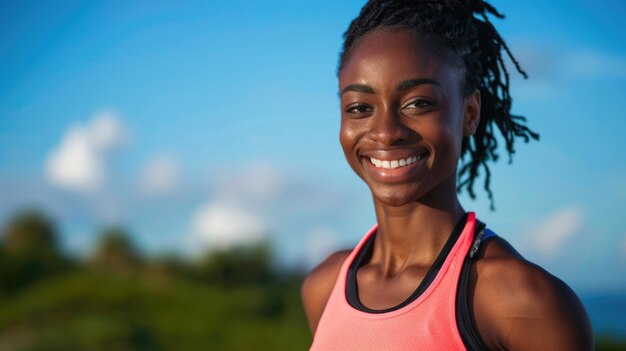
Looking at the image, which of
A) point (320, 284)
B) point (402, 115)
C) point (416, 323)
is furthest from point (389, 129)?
point (320, 284)

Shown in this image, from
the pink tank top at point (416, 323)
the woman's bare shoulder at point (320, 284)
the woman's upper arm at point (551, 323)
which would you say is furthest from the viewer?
the woman's bare shoulder at point (320, 284)

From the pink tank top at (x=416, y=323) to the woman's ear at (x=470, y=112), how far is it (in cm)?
30

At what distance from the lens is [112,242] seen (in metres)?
9.27

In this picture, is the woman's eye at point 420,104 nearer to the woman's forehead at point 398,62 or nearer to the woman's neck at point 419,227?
the woman's forehead at point 398,62

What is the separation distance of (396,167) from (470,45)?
559mm

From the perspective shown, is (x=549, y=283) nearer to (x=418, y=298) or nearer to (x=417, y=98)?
(x=418, y=298)

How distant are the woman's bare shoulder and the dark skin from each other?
270 mm

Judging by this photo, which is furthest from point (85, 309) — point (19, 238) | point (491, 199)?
point (491, 199)

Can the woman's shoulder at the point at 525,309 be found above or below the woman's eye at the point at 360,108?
below

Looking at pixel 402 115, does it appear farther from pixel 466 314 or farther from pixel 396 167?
pixel 466 314

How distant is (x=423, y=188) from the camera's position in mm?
2154

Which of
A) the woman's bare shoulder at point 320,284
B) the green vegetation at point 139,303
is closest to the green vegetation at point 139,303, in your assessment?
the green vegetation at point 139,303

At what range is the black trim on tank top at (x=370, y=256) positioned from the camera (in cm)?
207

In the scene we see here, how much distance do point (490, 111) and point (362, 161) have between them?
68cm
